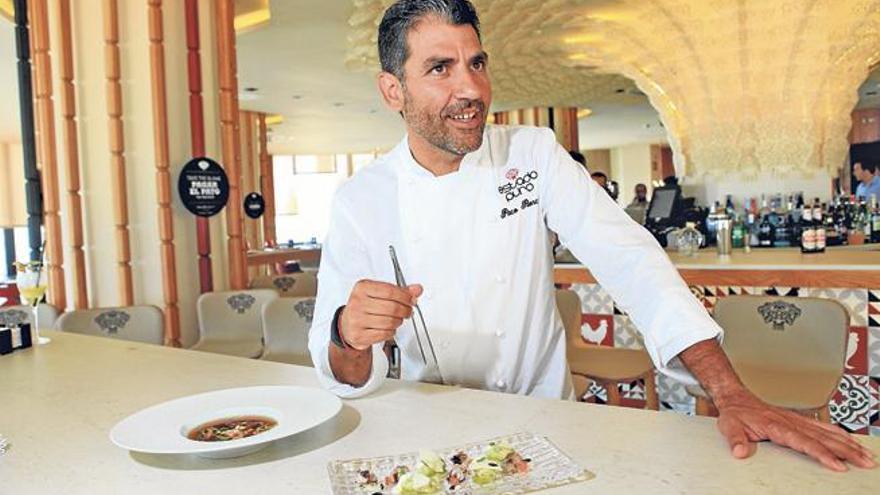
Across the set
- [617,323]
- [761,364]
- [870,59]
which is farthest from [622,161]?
[761,364]

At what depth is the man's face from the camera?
4.39 feet

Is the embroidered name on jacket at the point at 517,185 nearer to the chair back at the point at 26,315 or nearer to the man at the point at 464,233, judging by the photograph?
the man at the point at 464,233

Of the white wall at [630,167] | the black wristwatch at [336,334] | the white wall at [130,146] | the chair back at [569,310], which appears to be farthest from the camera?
the white wall at [630,167]

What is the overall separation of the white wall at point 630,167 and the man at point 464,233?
17.2 m

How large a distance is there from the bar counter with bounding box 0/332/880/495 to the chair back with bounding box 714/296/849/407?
116cm

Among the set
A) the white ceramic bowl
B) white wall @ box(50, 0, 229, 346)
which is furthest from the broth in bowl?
white wall @ box(50, 0, 229, 346)

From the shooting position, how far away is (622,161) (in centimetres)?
1866

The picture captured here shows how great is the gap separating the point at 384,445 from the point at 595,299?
Result: 2646 mm

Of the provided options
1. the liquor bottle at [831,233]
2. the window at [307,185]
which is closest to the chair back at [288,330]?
the liquor bottle at [831,233]

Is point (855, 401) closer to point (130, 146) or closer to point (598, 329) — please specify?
point (598, 329)

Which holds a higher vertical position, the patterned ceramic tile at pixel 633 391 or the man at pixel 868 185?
the man at pixel 868 185

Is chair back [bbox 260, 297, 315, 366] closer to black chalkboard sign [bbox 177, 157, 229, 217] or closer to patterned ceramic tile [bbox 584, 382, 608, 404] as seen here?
black chalkboard sign [bbox 177, 157, 229, 217]

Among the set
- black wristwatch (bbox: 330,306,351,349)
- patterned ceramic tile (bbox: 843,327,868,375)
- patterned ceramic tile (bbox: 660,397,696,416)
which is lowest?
patterned ceramic tile (bbox: 660,397,696,416)

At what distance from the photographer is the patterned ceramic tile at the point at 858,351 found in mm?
2857
